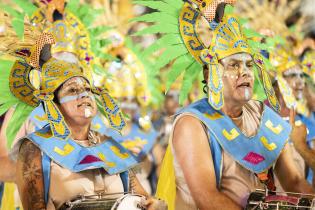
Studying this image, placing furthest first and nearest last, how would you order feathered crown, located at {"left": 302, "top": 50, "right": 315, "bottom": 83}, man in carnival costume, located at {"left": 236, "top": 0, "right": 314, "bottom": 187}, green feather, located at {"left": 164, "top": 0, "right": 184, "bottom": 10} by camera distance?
feathered crown, located at {"left": 302, "top": 50, "right": 315, "bottom": 83}
man in carnival costume, located at {"left": 236, "top": 0, "right": 314, "bottom": 187}
green feather, located at {"left": 164, "top": 0, "right": 184, "bottom": 10}

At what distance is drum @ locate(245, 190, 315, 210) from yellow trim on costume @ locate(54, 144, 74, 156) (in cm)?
95

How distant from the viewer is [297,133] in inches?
203

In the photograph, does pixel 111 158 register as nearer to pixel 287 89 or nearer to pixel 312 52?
pixel 287 89

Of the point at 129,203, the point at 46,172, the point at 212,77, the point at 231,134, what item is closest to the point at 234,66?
the point at 212,77

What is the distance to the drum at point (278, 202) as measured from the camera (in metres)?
3.86

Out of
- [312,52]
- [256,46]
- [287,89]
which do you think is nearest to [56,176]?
[256,46]

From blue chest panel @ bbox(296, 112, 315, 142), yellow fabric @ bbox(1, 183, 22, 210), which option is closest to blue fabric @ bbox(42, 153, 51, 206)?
yellow fabric @ bbox(1, 183, 22, 210)

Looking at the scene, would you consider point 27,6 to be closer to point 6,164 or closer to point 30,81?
point 30,81

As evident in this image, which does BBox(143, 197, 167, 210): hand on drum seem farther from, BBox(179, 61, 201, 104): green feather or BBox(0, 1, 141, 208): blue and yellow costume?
BBox(179, 61, 201, 104): green feather

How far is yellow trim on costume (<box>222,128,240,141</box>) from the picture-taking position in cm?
432

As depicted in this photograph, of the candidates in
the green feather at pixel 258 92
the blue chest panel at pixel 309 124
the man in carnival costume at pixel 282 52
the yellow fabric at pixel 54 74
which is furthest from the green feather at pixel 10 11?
the blue chest panel at pixel 309 124

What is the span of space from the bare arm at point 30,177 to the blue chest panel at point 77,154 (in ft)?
0.16

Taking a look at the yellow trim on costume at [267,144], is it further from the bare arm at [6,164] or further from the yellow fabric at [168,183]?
the bare arm at [6,164]

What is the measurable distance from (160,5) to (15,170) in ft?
3.97
